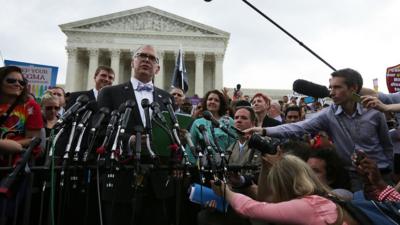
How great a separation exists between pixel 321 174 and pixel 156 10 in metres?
49.5

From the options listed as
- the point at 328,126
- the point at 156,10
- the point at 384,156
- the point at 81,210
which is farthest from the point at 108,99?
the point at 156,10

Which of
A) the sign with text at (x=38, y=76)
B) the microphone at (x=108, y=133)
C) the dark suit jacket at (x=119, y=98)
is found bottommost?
the microphone at (x=108, y=133)

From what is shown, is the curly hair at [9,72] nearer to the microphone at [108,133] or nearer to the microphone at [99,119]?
the microphone at [99,119]

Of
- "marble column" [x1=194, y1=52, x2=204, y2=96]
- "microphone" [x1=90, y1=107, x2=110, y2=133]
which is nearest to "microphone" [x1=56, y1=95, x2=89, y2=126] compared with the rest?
"microphone" [x1=90, y1=107, x2=110, y2=133]

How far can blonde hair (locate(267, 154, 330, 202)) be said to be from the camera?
8.30 ft

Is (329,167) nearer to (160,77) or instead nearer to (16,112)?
(16,112)

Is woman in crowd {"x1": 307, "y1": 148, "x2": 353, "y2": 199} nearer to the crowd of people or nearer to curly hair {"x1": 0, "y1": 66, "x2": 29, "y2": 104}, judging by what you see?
the crowd of people

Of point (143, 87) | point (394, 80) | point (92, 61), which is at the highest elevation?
point (92, 61)

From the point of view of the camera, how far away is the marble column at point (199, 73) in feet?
159

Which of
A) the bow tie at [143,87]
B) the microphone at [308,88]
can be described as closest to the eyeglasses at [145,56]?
the bow tie at [143,87]

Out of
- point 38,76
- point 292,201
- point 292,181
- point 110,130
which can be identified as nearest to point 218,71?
point 38,76

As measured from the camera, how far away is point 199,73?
49.1 meters

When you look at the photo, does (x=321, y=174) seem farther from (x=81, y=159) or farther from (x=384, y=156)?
(x=81, y=159)

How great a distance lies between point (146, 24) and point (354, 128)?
48.6 meters
